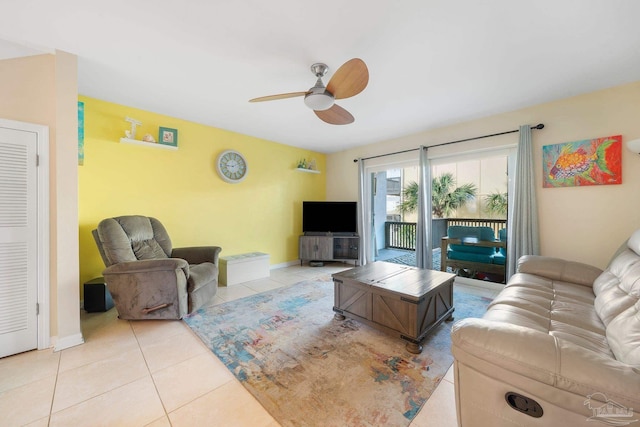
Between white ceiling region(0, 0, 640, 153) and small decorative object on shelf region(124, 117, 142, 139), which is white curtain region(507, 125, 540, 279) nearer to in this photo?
white ceiling region(0, 0, 640, 153)

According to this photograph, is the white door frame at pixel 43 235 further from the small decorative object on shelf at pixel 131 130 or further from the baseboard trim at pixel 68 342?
the small decorative object on shelf at pixel 131 130

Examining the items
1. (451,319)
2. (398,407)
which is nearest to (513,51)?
(451,319)

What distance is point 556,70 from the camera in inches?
85.0

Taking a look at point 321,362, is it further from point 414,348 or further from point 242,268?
point 242,268

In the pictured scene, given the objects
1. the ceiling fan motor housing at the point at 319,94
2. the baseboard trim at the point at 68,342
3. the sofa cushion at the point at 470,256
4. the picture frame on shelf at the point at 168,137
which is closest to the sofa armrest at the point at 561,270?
the sofa cushion at the point at 470,256

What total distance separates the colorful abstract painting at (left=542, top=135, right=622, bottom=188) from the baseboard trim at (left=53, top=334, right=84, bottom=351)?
16.3 feet

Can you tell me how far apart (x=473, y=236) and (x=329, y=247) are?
7.72ft

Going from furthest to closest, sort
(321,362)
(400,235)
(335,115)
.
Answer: (400,235)
(335,115)
(321,362)

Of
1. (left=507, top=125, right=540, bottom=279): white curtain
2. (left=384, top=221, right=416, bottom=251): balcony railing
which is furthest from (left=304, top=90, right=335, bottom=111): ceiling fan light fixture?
(left=384, top=221, right=416, bottom=251): balcony railing

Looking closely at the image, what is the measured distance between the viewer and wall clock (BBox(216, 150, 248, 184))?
377 centimetres

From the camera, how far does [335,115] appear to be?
2.44m

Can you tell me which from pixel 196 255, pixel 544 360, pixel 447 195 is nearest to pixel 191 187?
pixel 196 255

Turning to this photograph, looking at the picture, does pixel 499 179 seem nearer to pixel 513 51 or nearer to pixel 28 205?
pixel 513 51

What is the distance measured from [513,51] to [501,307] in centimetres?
197
